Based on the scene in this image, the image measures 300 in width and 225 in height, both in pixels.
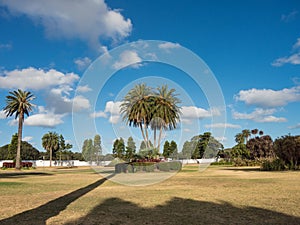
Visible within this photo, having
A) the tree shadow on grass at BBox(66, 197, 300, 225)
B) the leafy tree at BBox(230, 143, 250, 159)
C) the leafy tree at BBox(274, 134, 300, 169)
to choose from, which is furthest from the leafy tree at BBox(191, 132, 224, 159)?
the tree shadow on grass at BBox(66, 197, 300, 225)

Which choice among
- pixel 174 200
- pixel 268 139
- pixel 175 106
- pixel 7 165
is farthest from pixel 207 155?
pixel 174 200

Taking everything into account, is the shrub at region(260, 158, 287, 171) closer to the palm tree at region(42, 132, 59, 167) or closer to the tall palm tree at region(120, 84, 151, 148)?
the tall palm tree at region(120, 84, 151, 148)

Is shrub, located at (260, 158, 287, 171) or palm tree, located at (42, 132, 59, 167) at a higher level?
palm tree, located at (42, 132, 59, 167)

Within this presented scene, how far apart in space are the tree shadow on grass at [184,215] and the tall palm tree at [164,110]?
36.4m

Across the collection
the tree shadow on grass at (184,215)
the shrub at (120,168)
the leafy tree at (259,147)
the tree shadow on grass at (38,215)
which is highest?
the leafy tree at (259,147)

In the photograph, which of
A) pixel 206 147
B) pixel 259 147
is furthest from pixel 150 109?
pixel 206 147

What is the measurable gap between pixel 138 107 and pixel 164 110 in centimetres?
431

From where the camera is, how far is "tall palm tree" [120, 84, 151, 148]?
45531 millimetres

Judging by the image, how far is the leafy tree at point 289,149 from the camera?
32312mm

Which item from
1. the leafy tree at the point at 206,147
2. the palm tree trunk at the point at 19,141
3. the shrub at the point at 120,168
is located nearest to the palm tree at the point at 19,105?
the palm tree trunk at the point at 19,141

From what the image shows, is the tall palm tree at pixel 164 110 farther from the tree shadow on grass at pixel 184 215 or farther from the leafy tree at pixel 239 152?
the tree shadow on grass at pixel 184 215

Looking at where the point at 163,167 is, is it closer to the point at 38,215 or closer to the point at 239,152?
the point at 38,215

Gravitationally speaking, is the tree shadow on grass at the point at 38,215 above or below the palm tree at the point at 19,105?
below

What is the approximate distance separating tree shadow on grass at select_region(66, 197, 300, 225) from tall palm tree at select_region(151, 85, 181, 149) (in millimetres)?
36351
